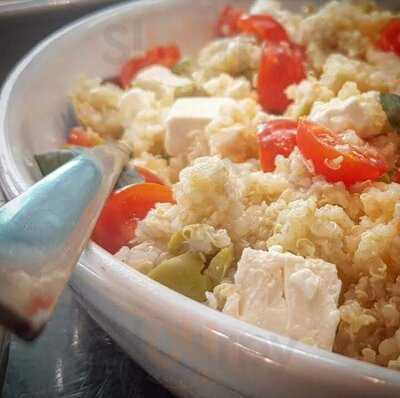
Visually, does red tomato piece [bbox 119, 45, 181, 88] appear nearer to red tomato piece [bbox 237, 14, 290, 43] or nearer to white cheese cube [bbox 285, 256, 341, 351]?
red tomato piece [bbox 237, 14, 290, 43]

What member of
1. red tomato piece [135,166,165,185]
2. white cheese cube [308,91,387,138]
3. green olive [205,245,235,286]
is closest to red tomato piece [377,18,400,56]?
white cheese cube [308,91,387,138]

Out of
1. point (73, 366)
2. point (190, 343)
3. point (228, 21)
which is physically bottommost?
point (73, 366)

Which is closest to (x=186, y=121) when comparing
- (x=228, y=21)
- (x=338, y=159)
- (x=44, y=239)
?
(x=338, y=159)

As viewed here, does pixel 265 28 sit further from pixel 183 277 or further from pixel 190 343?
pixel 190 343

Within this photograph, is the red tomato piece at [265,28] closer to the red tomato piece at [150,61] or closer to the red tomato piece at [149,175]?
the red tomato piece at [150,61]

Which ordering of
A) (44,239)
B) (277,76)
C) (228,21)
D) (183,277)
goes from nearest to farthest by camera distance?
(44,239)
(183,277)
(277,76)
(228,21)

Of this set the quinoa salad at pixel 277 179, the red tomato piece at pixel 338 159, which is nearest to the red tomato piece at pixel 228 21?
the quinoa salad at pixel 277 179
